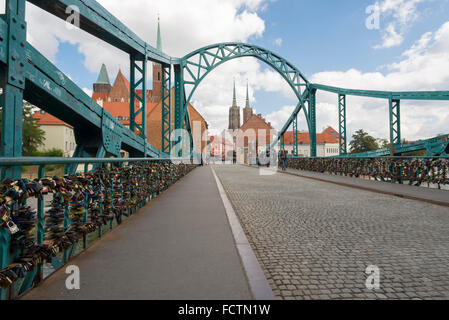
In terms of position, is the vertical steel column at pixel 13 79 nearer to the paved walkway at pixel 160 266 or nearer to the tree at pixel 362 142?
the paved walkway at pixel 160 266

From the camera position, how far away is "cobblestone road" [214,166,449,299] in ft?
7.38

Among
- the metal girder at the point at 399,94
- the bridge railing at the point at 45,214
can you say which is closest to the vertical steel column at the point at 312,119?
the metal girder at the point at 399,94

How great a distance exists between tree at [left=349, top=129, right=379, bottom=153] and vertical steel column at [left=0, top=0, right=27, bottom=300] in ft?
218

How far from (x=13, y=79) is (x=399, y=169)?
489 inches

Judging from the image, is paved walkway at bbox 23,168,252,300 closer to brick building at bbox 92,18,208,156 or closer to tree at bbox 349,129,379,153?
brick building at bbox 92,18,208,156

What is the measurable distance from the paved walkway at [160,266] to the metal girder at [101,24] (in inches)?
160

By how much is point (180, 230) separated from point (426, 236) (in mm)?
3344

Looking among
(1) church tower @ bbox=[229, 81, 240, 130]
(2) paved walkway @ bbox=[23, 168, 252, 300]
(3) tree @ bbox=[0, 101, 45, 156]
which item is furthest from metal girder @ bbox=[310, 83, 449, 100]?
(1) church tower @ bbox=[229, 81, 240, 130]

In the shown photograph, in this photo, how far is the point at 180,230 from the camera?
394 cm

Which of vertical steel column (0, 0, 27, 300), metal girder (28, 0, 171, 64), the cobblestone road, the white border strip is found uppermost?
metal girder (28, 0, 171, 64)

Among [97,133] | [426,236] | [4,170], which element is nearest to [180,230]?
[4,170]

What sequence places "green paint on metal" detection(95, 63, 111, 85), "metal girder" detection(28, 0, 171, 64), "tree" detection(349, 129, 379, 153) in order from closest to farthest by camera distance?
1. "metal girder" detection(28, 0, 171, 64)
2. "tree" detection(349, 129, 379, 153)
3. "green paint on metal" detection(95, 63, 111, 85)

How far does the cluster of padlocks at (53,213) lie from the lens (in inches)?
75.0

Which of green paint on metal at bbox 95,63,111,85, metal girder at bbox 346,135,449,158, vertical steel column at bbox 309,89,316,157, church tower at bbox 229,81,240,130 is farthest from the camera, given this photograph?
church tower at bbox 229,81,240,130
